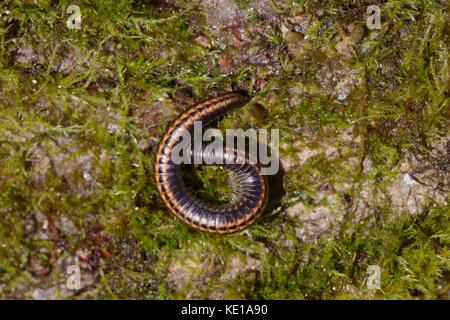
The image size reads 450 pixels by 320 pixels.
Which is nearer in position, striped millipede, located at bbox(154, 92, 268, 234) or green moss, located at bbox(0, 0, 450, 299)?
striped millipede, located at bbox(154, 92, 268, 234)

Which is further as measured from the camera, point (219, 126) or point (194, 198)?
point (219, 126)

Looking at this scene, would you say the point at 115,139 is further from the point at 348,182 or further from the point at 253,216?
the point at 348,182

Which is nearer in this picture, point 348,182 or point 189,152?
point 189,152

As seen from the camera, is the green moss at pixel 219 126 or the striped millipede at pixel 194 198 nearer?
the striped millipede at pixel 194 198

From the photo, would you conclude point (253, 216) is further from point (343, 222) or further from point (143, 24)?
point (143, 24)

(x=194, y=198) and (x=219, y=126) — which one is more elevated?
(x=219, y=126)

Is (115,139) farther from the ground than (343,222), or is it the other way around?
(115,139)
